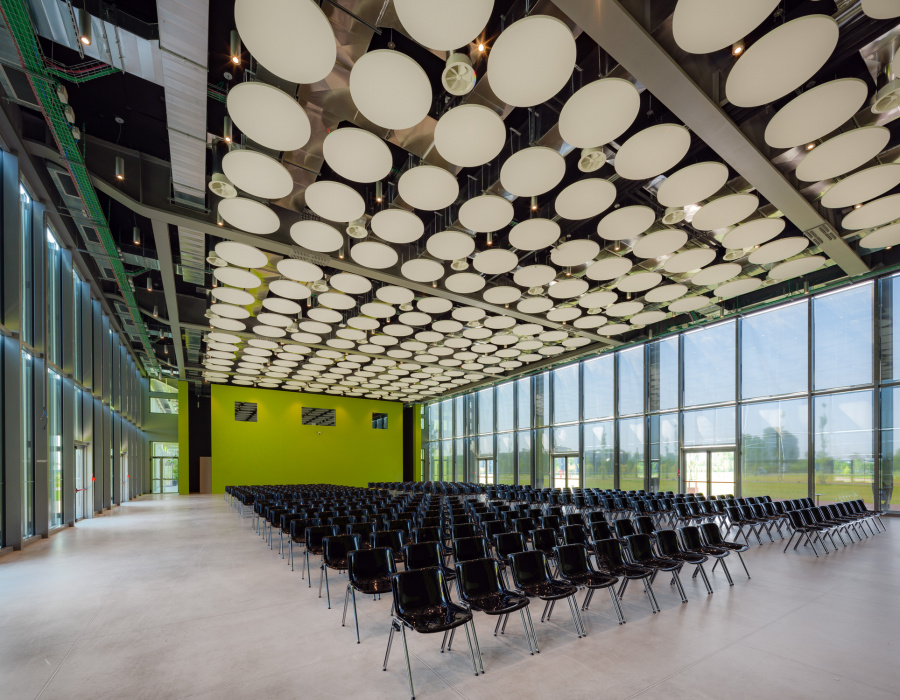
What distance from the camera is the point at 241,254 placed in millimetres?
8797

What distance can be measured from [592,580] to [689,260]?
23.0 ft

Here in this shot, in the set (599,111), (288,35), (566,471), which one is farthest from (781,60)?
(566,471)

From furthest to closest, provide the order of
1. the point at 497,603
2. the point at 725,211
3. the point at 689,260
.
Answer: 1. the point at 689,260
2. the point at 725,211
3. the point at 497,603

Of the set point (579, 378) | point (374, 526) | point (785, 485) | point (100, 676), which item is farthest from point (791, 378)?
point (100, 676)

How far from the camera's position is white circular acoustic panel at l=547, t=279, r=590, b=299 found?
10414mm

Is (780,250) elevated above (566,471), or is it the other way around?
(780,250)

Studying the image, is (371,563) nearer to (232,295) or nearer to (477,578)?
(477,578)

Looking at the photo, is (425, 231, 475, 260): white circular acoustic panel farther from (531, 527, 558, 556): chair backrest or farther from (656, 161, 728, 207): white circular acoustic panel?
(531, 527, 558, 556): chair backrest

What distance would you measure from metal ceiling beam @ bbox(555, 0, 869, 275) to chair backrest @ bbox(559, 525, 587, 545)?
5.61 meters

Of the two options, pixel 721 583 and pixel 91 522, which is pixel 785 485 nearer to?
pixel 721 583

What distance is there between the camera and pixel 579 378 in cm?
1920

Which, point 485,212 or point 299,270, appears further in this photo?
point 299,270

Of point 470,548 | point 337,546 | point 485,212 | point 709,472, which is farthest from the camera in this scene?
point 709,472

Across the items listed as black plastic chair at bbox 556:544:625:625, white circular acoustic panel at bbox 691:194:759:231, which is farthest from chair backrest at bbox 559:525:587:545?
white circular acoustic panel at bbox 691:194:759:231
